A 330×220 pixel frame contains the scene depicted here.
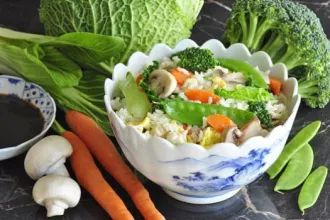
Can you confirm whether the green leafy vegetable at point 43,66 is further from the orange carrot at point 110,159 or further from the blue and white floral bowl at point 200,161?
the blue and white floral bowl at point 200,161

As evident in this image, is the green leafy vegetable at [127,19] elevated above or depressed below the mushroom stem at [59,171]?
above

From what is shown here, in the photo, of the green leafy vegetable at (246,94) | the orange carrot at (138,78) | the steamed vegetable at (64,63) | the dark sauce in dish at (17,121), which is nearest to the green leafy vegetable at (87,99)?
the steamed vegetable at (64,63)

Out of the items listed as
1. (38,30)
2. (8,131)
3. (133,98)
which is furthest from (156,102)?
(38,30)

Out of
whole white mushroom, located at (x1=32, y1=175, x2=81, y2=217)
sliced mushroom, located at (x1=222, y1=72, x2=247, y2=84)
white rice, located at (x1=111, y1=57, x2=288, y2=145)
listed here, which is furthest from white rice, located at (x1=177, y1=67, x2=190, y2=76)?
whole white mushroom, located at (x1=32, y1=175, x2=81, y2=217)

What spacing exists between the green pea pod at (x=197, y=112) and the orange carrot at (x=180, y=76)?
122 millimetres

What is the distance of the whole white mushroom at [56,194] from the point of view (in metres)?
1.62

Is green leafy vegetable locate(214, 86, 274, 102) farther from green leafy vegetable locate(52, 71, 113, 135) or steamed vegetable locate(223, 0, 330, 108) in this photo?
green leafy vegetable locate(52, 71, 113, 135)

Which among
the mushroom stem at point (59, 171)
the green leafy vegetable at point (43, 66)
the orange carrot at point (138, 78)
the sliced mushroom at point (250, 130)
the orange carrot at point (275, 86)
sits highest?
the orange carrot at point (275, 86)

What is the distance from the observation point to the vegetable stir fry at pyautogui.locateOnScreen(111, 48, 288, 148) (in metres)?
1.57

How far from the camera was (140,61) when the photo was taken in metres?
1.86

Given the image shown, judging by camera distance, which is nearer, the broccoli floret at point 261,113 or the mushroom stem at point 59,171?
the broccoli floret at point 261,113

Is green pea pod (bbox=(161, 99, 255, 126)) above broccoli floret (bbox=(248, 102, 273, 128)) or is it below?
below

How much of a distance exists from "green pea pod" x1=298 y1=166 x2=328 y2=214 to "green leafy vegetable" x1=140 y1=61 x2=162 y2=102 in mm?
472

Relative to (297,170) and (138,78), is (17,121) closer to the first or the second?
(138,78)
